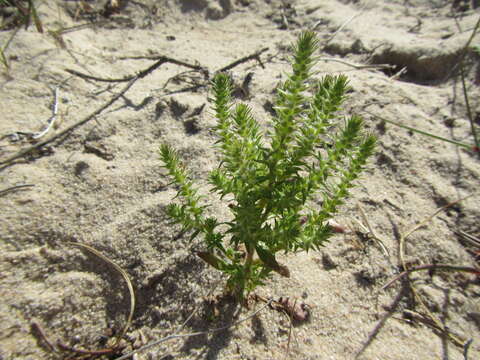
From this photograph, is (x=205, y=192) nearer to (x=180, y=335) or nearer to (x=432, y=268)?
(x=180, y=335)

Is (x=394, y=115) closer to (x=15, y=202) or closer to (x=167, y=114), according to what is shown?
(x=167, y=114)

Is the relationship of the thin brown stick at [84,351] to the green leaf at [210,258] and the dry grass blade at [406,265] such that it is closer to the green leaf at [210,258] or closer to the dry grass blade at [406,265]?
the green leaf at [210,258]

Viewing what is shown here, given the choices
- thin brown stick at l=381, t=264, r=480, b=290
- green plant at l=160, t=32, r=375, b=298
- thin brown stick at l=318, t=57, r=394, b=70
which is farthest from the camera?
thin brown stick at l=318, t=57, r=394, b=70

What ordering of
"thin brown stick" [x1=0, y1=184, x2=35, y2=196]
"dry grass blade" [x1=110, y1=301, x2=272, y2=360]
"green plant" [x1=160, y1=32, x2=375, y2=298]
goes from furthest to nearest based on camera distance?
"thin brown stick" [x1=0, y1=184, x2=35, y2=196]
"dry grass blade" [x1=110, y1=301, x2=272, y2=360]
"green plant" [x1=160, y1=32, x2=375, y2=298]

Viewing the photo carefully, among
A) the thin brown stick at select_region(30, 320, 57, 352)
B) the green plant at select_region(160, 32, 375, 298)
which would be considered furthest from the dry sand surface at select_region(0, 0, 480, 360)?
the green plant at select_region(160, 32, 375, 298)

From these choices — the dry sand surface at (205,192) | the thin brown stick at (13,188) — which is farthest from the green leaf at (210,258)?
the thin brown stick at (13,188)

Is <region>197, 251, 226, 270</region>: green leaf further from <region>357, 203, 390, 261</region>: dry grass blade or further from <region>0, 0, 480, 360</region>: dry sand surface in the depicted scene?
<region>357, 203, 390, 261</region>: dry grass blade

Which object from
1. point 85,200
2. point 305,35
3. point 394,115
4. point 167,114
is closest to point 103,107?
point 167,114

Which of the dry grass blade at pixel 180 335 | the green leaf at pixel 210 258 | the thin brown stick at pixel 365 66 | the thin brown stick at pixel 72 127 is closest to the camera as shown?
the dry grass blade at pixel 180 335
